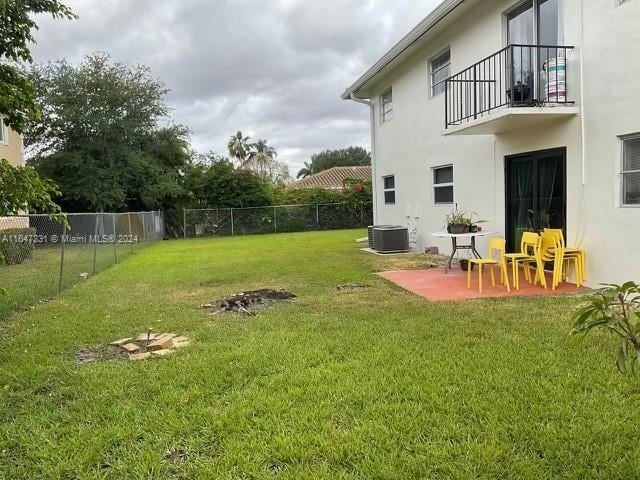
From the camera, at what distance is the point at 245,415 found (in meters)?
3.26

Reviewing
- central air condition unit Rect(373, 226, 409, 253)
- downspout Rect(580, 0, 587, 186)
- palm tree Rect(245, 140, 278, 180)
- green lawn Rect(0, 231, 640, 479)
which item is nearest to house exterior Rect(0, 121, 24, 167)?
central air condition unit Rect(373, 226, 409, 253)

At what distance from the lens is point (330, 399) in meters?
3.47

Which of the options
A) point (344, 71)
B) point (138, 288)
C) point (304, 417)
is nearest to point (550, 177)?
point (304, 417)

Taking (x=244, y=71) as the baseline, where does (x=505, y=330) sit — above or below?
below

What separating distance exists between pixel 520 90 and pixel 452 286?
3445mm

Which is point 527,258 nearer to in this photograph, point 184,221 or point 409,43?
point 409,43

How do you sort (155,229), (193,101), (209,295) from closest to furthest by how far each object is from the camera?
(209,295) < (155,229) < (193,101)

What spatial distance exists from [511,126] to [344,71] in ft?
48.0

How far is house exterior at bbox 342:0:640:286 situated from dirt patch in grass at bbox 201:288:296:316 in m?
4.41

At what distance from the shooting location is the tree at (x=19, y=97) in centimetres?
426

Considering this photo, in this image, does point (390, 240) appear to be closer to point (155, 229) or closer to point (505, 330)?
point (505, 330)

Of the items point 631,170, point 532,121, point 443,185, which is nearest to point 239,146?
point 443,185

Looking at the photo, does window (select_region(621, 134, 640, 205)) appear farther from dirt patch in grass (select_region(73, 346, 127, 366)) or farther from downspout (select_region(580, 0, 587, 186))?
dirt patch in grass (select_region(73, 346, 127, 366))

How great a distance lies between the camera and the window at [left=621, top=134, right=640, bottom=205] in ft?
20.9
